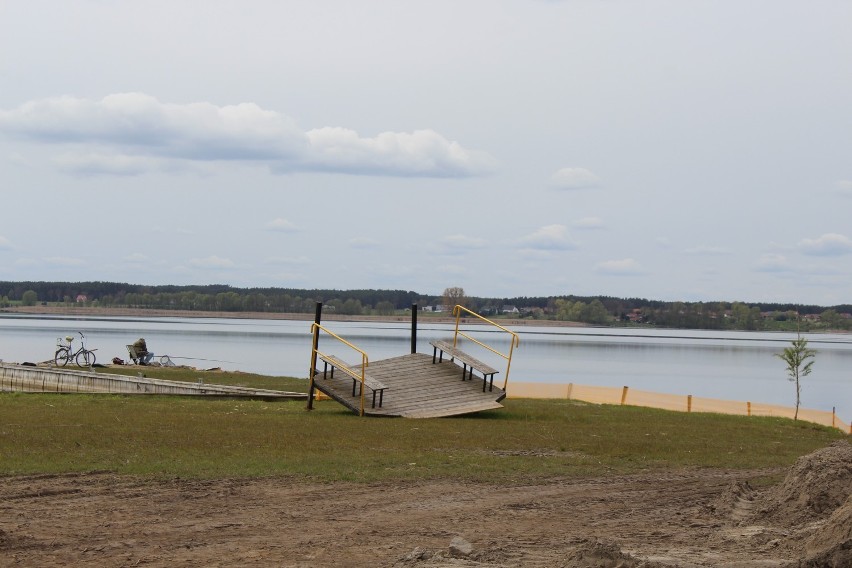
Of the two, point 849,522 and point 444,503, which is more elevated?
A: point 849,522

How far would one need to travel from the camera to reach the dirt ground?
8.16m

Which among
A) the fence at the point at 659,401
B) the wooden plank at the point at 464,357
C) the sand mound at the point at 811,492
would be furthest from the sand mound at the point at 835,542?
the fence at the point at 659,401

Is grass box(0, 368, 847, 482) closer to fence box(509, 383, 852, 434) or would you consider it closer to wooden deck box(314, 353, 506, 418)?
wooden deck box(314, 353, 506, 418)

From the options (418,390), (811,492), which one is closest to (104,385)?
(418,390)

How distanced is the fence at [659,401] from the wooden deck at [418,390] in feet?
26.9

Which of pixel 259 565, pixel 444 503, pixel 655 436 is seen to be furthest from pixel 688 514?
pixel 655 436

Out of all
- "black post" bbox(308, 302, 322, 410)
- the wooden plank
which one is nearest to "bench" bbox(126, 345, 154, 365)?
the wooden plank

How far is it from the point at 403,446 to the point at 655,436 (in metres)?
5.43

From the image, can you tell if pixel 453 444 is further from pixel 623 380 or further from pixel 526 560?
pixel 623 380

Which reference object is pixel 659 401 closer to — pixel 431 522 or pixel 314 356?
pixel 314 356

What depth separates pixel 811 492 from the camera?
10469mm

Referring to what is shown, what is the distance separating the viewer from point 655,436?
61.2 ft

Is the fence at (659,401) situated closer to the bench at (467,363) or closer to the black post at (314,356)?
the bench at (467,363)

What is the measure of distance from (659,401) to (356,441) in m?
18.2
